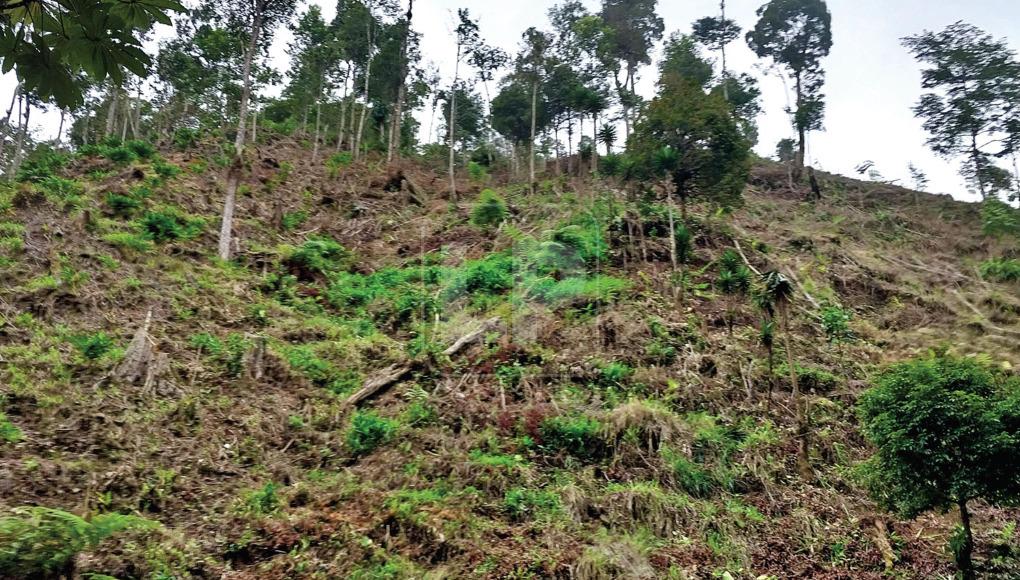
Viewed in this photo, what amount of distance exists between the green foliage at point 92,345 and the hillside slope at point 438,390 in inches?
2.2

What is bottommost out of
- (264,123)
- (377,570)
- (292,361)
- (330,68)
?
(377,570)

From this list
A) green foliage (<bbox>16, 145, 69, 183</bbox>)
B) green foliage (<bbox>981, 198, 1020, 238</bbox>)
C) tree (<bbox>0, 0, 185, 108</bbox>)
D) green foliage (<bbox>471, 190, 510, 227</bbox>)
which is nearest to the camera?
tree (<bbox>0, 0, 185, 108</bbox>)

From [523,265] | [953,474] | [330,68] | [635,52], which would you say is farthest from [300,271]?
[635,52]

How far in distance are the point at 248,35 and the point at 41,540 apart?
17.9 metres

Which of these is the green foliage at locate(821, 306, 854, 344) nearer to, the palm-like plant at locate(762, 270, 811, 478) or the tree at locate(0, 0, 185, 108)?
the palm-like plant at locate(762, 270, 811, 478)

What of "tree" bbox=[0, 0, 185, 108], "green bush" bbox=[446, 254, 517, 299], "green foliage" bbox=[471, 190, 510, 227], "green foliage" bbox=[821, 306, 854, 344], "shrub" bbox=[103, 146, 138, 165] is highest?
"shrub" bbox=[103, 146, 138, 165]

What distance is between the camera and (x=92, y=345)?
28.9ft

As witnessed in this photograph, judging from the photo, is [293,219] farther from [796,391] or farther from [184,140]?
[796,391]

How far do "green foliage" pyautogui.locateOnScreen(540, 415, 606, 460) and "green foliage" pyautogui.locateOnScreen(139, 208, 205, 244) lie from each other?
35.5 feet

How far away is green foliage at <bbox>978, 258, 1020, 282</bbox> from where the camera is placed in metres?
17.6

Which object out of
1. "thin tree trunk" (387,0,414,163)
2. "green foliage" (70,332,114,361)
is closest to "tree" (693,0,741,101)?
"thin tree trunk" (387,0,414,163)

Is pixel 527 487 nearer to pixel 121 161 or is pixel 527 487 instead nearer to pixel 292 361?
pixel 292 361

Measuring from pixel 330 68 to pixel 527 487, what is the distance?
2816 centimetres

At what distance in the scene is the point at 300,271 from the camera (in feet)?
50.3
